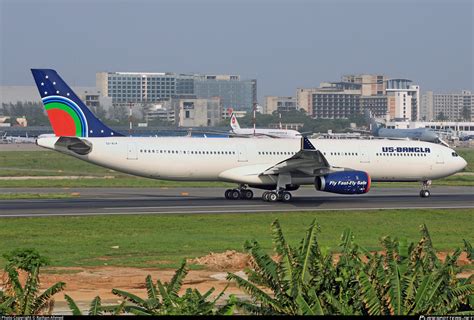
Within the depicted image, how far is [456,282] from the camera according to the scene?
1370 centimetres

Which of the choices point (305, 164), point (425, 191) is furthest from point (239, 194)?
point (425, 191)

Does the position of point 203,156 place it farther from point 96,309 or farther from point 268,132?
point 268,132

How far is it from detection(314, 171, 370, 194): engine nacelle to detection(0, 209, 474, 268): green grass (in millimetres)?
2430

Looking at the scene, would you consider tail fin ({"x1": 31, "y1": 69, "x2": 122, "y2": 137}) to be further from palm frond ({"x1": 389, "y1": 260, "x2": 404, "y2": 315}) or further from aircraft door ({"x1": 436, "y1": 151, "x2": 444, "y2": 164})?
palm frond ({"x1": 389, "y1": 260, "x2": 404, "y2": 315})

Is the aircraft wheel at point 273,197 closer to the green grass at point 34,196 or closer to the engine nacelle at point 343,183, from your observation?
the engine nacelle at point 343,183

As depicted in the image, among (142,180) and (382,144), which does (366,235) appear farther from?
(142,180)

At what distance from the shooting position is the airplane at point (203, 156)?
43.9 m

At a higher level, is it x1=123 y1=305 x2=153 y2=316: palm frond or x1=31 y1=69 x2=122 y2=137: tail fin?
x1=31 y1=69 x2=122 y2=137: tail fin

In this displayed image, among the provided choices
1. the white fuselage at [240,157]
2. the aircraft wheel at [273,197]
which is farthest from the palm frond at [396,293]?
the white fuselage at [240,157]

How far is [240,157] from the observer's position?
46281 mm

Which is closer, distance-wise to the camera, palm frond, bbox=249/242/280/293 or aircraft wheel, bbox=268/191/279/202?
palm frond, bbox=249/242/280/293

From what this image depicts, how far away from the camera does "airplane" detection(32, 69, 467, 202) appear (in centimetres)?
4391

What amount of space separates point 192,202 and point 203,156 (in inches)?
96.8

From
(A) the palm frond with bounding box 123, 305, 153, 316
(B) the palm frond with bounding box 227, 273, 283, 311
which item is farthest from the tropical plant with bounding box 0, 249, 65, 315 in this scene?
(B) the palm frond with bounding box 227, 273, 283, 311
